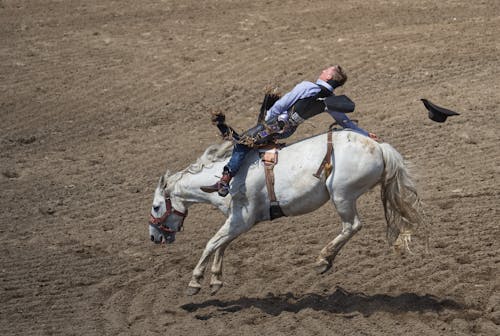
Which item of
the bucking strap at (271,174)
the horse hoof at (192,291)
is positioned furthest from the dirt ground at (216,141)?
the bucking strap at (271,174)

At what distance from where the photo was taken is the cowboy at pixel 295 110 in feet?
33.1

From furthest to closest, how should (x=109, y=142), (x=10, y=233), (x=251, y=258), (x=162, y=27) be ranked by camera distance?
(x=162, y=27) → (x=109, y=142) → (x=10, y=233) → (x=251, y=258)

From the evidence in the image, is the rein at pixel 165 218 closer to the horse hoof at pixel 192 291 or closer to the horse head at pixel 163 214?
the horse head at pixel 163 214

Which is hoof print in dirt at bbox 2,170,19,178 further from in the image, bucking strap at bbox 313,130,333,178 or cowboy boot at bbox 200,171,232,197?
bucking strap at bbox 313,130,333,178

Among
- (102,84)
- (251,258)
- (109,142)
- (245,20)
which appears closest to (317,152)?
(251,258)

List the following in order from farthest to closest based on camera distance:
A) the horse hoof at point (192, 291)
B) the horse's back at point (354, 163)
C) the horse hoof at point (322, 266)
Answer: the horse hoof at point (192, 291), the horse hoof at point (322, 266), the horse's back at point (354, 163)

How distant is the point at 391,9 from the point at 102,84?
6.11 m

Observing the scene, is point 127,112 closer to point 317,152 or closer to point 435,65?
point 435,65

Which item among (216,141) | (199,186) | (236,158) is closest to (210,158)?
(199,186)

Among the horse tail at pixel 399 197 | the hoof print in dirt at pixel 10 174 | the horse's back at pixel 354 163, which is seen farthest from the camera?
the hoof print in dirt at pixel 10 174

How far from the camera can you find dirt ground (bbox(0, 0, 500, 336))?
408 inches

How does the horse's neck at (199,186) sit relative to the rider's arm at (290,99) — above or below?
below

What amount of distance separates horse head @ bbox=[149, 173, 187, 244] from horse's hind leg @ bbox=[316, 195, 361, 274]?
167 centimetres

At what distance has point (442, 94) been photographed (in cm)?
1647
